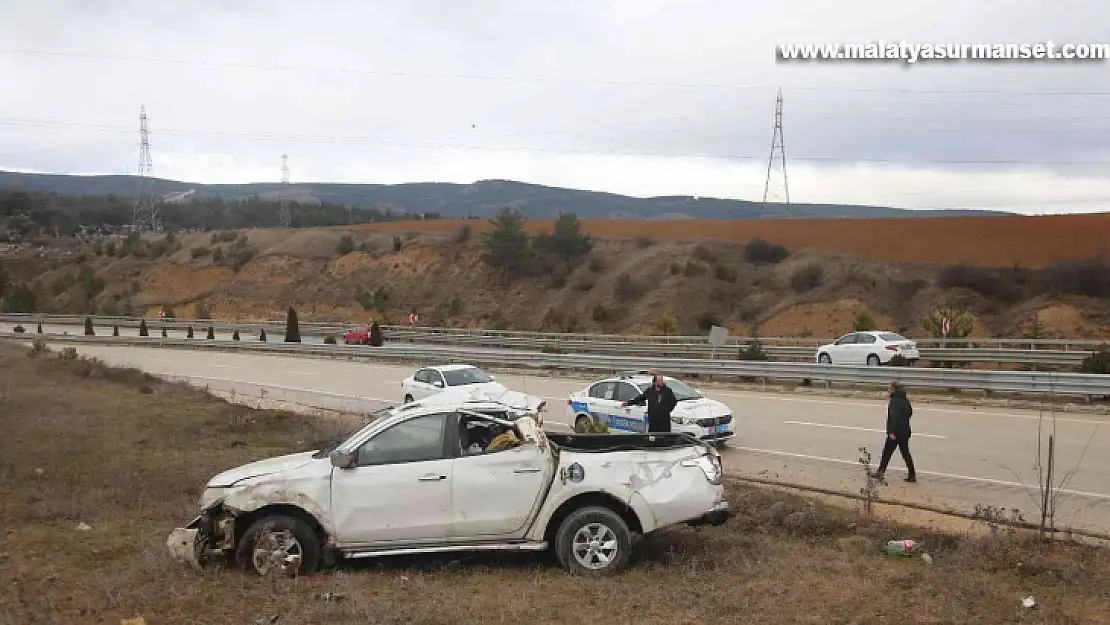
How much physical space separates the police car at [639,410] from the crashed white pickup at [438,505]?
8.13 m

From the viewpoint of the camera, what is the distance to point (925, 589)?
23.4 ft

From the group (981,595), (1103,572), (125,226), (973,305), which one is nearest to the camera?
(981,595)

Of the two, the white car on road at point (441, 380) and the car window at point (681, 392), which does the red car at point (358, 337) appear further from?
the car window at point (681, 392)

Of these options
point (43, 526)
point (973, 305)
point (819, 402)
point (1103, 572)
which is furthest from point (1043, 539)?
point (973, 305)

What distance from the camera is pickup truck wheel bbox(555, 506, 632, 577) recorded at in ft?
25.8

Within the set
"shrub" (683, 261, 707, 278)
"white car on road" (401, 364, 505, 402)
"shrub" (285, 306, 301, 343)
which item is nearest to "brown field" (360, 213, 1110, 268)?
"shrub" (683, 261, 707, 278)

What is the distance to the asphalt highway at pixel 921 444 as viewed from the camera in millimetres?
12570

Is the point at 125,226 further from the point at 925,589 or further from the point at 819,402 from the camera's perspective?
the point at 925,589

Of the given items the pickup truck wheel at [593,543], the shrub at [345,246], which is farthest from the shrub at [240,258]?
the pickup truck wheel at [593,543]

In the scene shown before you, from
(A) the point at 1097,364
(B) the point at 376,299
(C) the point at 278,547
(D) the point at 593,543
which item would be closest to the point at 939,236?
(A) the point at 1097,364

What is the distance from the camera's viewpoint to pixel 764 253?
218 feet

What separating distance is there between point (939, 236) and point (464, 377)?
4979 cm

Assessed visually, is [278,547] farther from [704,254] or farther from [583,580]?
[704,254]

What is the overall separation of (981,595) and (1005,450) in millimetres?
10169
